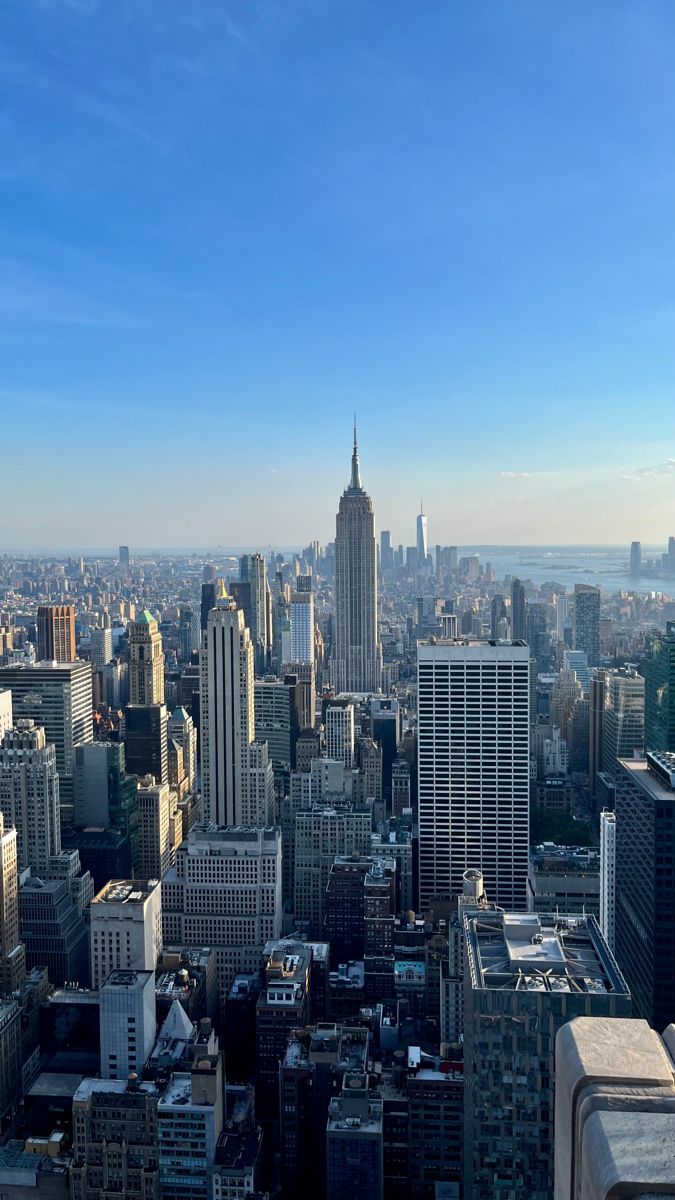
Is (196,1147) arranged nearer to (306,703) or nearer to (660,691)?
(660,691)

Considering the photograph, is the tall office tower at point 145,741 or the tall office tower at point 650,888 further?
the tall office tower at point 145,741

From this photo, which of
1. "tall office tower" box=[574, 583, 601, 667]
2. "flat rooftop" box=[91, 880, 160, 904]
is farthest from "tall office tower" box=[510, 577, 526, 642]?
"flat rooftop" box=[91, 880, 160, 904]

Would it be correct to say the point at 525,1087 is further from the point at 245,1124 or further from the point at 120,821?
the point at 120,821

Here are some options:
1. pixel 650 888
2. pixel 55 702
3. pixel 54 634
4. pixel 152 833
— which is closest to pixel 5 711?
pixel 55 702

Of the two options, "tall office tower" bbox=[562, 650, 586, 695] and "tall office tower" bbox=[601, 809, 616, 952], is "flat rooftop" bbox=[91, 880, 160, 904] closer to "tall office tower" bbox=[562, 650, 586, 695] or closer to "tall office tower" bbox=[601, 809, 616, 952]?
"tall office tower" bbox=[601, 809, 616, 952]

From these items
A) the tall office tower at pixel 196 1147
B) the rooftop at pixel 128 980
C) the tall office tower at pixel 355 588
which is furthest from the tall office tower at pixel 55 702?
the tall office tower at pixel 355 588

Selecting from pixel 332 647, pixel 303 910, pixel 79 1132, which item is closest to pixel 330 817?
pixel 303 910

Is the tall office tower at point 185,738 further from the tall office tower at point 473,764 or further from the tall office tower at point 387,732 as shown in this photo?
the tall office tower at point 473,764

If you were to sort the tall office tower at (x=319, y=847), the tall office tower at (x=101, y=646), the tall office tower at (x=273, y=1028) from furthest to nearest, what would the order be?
the tall office tower at (x=101, y=646) → the tall office tower at (x=319, y=847) → the tall office tower at (x=273, y=1028)
